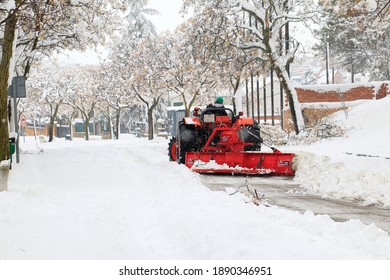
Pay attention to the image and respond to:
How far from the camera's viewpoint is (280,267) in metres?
3.93

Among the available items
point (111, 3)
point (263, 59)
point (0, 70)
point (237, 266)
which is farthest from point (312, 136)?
point (237, 266)

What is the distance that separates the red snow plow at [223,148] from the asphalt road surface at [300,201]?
0.64 meters

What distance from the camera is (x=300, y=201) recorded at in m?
8.05

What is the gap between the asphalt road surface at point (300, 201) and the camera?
6.69 m

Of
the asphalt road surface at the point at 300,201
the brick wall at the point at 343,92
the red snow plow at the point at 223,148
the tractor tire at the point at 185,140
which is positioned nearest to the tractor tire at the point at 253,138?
the red snow plow at the point at 223,148

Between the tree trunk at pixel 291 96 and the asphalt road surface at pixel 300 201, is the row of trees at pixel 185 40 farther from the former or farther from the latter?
the asphalt road surface at pixel 300 201

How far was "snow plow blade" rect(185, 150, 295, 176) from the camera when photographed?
11822mm

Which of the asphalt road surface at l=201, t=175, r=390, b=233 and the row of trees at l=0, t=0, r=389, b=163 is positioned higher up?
the row of trees at l=0, t=0, r=389, b=163

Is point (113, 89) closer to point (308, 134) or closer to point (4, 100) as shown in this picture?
point (308, 134)

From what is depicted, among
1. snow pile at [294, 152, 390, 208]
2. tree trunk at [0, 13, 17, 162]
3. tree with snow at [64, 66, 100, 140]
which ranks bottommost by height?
snow pile at [294, 152, 390, 208]

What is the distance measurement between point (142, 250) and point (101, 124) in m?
75.8

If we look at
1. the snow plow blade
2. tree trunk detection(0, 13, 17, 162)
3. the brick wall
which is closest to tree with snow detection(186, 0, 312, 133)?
the brick wall

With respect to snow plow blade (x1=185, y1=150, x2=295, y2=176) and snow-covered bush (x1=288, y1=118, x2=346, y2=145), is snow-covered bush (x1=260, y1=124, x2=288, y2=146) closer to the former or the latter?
snow-covered bush (x1=288, y1=118, x2=346, y2=145)

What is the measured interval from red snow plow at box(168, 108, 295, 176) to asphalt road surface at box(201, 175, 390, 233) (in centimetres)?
64
